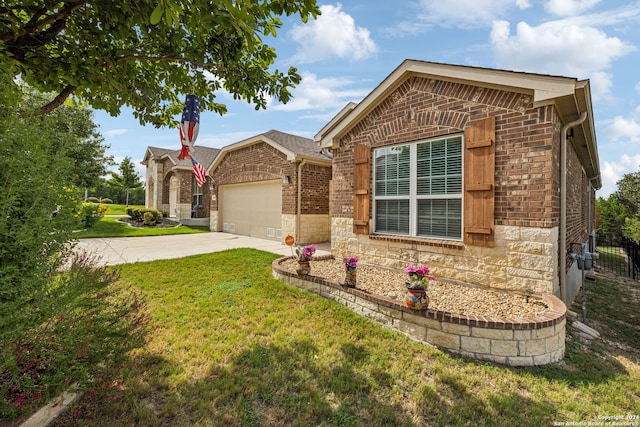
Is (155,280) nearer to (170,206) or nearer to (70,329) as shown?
(70,329)

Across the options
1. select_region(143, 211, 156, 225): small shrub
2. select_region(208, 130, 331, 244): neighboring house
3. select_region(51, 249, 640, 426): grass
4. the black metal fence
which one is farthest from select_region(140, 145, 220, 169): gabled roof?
the black metal fence

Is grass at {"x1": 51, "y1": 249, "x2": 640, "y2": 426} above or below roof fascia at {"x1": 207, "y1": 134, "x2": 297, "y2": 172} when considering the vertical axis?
below

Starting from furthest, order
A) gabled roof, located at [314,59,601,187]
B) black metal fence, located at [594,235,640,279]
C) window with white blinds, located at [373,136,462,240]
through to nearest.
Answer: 1. black metal fence, located at [594,235,640,279]
2. window with white blinds, located at [373,136,462,240]
3. gabled roof, located at [314,59,601,187]

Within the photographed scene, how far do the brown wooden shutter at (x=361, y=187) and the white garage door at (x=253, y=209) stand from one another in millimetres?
5505

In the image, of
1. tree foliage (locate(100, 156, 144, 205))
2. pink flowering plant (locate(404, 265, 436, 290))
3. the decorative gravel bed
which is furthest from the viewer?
tree foliage (locate(100, 156, 144, 205))

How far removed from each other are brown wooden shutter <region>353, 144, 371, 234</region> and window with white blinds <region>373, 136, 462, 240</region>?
0.20 meters

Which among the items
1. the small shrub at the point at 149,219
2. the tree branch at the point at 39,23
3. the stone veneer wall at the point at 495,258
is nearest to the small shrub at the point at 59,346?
the tree branch at the point at 39,23

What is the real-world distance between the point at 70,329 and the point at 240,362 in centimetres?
160

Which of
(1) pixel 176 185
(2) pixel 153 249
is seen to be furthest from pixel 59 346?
(1) pixel 176 185

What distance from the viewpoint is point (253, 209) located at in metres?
13.0

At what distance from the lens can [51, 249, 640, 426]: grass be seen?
2.40m

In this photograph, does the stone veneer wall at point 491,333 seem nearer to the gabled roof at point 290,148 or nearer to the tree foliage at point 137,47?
the tree foliage at point 137,47

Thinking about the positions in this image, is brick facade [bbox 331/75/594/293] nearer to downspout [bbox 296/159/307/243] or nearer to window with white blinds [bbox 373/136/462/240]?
window with white blinds [bbox 373/136/462/240]

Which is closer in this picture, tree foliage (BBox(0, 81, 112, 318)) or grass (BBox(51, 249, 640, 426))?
tree foliage (BBox(0, 81, 112, 318))
